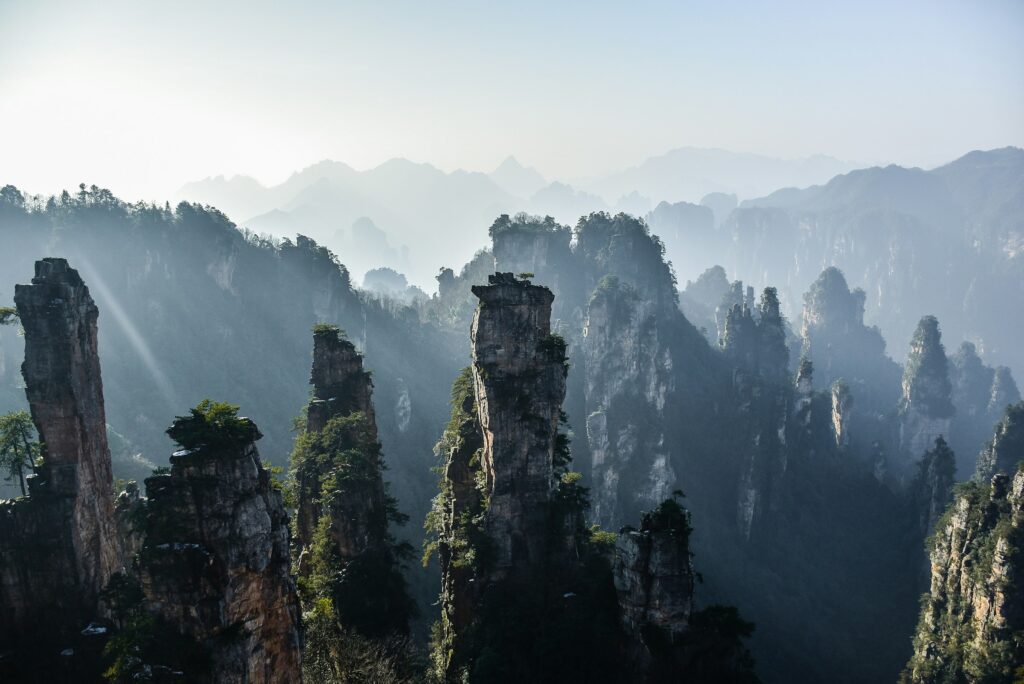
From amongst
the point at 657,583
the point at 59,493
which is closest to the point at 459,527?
the point at 657,583

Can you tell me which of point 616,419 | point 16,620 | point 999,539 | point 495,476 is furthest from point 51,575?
point 616,419

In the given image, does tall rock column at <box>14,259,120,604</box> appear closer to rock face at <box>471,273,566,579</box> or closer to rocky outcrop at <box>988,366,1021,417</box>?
rock face at <box>471,273,566,579</box>

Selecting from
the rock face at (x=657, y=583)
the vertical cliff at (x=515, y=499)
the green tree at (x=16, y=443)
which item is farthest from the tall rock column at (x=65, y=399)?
the rock face at (x=657, y=583)

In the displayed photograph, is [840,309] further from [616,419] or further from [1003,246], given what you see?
[1003,246]

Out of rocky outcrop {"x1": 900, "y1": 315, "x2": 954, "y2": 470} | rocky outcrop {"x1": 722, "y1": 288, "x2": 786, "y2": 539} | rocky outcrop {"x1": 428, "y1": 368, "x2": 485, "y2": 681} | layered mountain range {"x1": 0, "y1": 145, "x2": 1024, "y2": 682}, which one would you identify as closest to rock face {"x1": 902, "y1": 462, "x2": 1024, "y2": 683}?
layered mountain range {"x1": 0, "y1": 145, "x2": 1024, "y2": 682}

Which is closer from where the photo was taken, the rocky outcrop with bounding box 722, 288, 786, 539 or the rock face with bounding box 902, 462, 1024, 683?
the rock face with bounding box 902, 462, 1024, 683

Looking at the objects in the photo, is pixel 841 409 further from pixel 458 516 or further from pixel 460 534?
pixel 460 534
